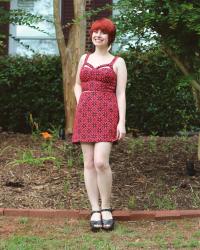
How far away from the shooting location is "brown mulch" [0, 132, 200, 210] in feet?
22.9

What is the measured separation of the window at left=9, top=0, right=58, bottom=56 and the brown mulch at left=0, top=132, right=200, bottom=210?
5.15 metres

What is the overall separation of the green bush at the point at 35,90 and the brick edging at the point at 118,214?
197 inches

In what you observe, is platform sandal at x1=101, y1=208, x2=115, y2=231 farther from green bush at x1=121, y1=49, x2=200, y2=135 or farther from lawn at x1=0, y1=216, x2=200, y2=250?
green bush at x1=121, y1=49, x2=200, y2=135

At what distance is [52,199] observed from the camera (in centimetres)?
704

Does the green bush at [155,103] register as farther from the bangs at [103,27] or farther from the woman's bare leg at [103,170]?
the woman's bare leg at [103,170]

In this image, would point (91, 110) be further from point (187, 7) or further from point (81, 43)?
point (81, 43)

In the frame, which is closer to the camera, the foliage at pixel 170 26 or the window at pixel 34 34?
the foliage at pixel 170 26

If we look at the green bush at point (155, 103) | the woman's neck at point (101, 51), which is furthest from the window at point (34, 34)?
the woman's neck at point (101, 51)

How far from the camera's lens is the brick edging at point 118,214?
6484 mm

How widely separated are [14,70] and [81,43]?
2.42 metres

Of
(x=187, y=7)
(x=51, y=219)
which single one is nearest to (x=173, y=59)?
(x=187, y=7)

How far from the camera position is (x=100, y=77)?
607cm

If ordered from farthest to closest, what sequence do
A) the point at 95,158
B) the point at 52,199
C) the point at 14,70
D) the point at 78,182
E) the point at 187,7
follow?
1. the point at 14,70
2. the point at 78,182
3. the point at 52,199
4. the point at 187,7
5. the point at 95,158

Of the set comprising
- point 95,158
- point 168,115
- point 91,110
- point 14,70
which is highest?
point 91,110
